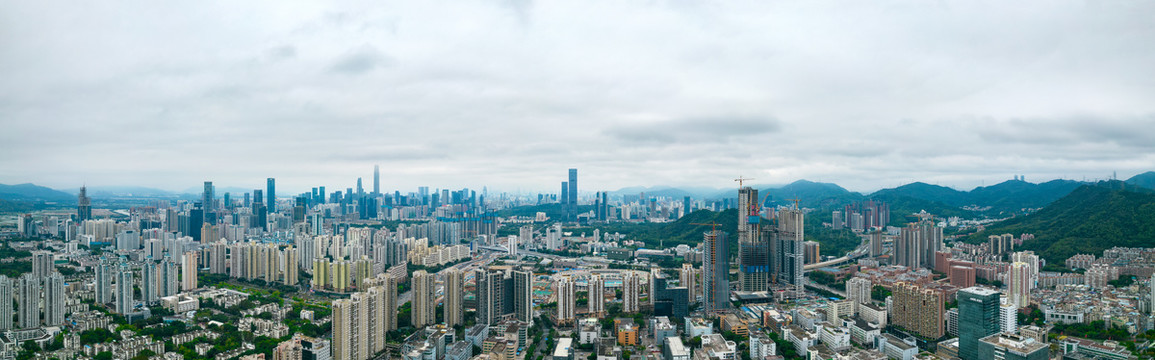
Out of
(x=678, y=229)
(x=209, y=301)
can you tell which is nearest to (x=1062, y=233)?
(x=678, y=229)

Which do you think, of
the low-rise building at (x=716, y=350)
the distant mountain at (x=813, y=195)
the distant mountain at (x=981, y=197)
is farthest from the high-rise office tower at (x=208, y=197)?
the distant mountain at (x=981, y=197)

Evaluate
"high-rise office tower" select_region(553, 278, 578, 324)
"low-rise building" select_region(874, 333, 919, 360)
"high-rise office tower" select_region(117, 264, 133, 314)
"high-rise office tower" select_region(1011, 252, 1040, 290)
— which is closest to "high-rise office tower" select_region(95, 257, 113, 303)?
"high-rise office tower" select_region(117, 264, 133, 314)

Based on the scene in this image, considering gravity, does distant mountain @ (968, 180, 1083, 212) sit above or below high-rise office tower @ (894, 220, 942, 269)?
above

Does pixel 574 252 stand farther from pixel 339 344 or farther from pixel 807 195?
pixel 807 195

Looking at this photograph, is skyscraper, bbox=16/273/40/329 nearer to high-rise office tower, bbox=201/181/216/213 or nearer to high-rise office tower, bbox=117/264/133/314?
high-rise office tower, bbox=117/264/133/314

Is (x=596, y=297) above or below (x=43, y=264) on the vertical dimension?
below

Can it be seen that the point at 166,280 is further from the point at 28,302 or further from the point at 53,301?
the point at 28,302

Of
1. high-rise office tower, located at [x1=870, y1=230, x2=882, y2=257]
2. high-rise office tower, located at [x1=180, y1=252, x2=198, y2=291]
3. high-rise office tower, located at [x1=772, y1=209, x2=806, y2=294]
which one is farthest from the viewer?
high-rise office tower, located at [x1=870, y1=230, x2=882, y2=257]

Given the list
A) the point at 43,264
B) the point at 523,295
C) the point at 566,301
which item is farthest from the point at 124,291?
the point at 566,301
